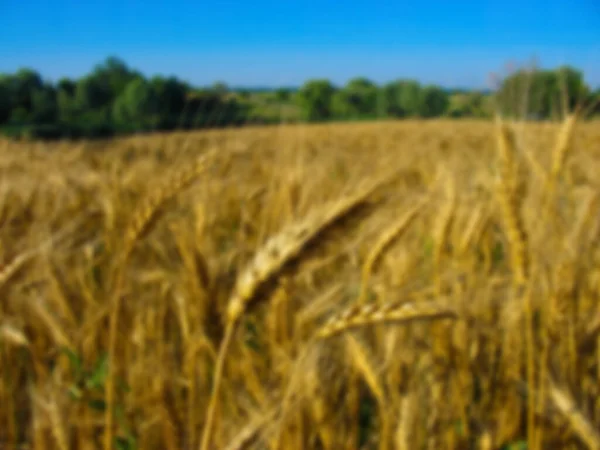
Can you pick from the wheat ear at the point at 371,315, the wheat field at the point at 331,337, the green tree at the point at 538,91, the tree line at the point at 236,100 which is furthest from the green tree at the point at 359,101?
the wheat ear at the point at 371,315

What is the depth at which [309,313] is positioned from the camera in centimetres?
101

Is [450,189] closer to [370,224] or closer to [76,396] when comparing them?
[370,224]

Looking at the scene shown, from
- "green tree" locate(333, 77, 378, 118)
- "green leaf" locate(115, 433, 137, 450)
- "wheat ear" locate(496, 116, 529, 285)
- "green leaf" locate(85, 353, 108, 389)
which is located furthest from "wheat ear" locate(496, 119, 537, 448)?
"green tree" locate(333, 77, 378, 118)

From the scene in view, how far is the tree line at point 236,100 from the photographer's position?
5.49 feet

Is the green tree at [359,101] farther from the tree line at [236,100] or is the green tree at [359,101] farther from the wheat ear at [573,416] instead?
the wheat ear at [573,416]

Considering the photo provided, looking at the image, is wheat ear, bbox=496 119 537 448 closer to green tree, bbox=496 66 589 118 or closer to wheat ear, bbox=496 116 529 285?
wheat ear, bbox=496 116 529 285

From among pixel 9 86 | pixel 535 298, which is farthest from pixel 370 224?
pixel 9 86

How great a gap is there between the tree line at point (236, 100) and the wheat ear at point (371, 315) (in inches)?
26.3

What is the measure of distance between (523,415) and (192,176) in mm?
769

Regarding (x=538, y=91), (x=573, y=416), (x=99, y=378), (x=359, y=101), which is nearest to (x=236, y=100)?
(x=538, y=91)

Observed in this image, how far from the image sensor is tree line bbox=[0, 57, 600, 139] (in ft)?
5.49

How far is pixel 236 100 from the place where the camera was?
2.15 meters

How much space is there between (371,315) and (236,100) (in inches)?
66.0

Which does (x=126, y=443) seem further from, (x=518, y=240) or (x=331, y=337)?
(x=518, y=240)
